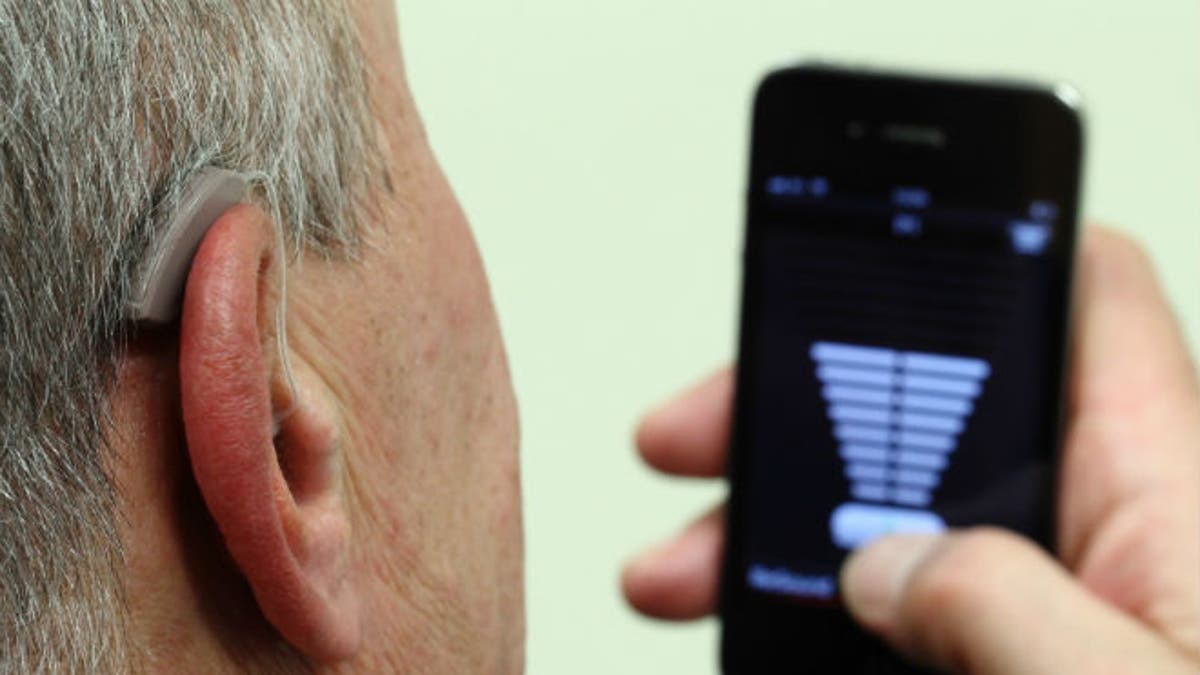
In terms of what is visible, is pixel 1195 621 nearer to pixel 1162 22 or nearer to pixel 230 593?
pixel 230 593

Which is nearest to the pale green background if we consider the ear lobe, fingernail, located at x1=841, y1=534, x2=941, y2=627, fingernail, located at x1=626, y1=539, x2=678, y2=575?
fingernail, located at x1=626, y1=539, x2=678, y2=575

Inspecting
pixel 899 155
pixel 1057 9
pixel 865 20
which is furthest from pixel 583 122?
pixel 899 155

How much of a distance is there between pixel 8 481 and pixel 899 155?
441 millimetres

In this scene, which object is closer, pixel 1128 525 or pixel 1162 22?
pixel 1128 525

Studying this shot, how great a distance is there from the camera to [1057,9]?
120cm

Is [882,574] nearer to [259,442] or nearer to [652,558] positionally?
[652,558]

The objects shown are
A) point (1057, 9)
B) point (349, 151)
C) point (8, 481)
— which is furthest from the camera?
point (1057, 9)

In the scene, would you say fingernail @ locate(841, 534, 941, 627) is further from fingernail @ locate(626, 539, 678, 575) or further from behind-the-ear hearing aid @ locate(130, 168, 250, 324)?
behind-the-ear hearing aid @ locate(130, 168, 250, 324)

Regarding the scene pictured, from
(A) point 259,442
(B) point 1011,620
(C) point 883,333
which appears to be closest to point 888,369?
(C) point 883,333

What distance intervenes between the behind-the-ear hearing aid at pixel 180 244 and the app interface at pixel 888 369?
0.32 metres

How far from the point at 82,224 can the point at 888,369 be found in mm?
410

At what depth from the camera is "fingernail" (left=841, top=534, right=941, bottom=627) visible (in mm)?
699

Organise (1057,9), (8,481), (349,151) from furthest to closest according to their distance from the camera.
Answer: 1. (1057,9)
2. (349,151)
3. (8,481)

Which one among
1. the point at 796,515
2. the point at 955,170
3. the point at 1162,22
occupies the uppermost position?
the point at 1162,22
